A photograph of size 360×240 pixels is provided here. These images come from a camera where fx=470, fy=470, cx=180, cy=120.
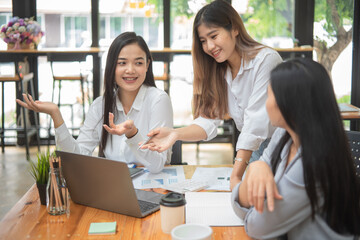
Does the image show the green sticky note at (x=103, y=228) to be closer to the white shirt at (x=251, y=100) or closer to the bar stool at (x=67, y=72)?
the white shirt at (x=251, y=100)

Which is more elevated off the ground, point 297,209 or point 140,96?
point 140,96

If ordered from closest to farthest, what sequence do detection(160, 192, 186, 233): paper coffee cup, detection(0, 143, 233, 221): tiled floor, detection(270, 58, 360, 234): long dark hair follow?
detection(270, 58, 360, 234): long dark hair, detection(160, 192, 186, 233): paper coffee cup, detection(0, 143, 233, 221): tiled floor

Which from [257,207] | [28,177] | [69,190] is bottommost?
[28,177]

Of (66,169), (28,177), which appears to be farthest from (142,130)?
(28,177)

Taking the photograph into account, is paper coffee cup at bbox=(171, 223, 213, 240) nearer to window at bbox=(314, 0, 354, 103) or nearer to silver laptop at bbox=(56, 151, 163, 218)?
silver laptop at bbox=(56, 151, 163, 218)

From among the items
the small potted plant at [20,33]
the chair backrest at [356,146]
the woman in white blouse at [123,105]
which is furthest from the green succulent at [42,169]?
the small potted plant at [20,33]

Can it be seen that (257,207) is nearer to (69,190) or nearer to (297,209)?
(297,209)

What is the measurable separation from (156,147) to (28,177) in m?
3.08

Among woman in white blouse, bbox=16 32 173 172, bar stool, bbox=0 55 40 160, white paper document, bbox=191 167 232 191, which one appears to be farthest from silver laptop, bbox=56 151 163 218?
bar stool, bbox=0 55 40 160

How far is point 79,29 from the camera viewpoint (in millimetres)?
5848

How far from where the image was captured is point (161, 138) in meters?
1.79

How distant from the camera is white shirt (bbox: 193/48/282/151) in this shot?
74.4 inches

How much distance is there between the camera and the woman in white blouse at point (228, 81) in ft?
6.19

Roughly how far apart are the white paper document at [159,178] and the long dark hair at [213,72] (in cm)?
30
